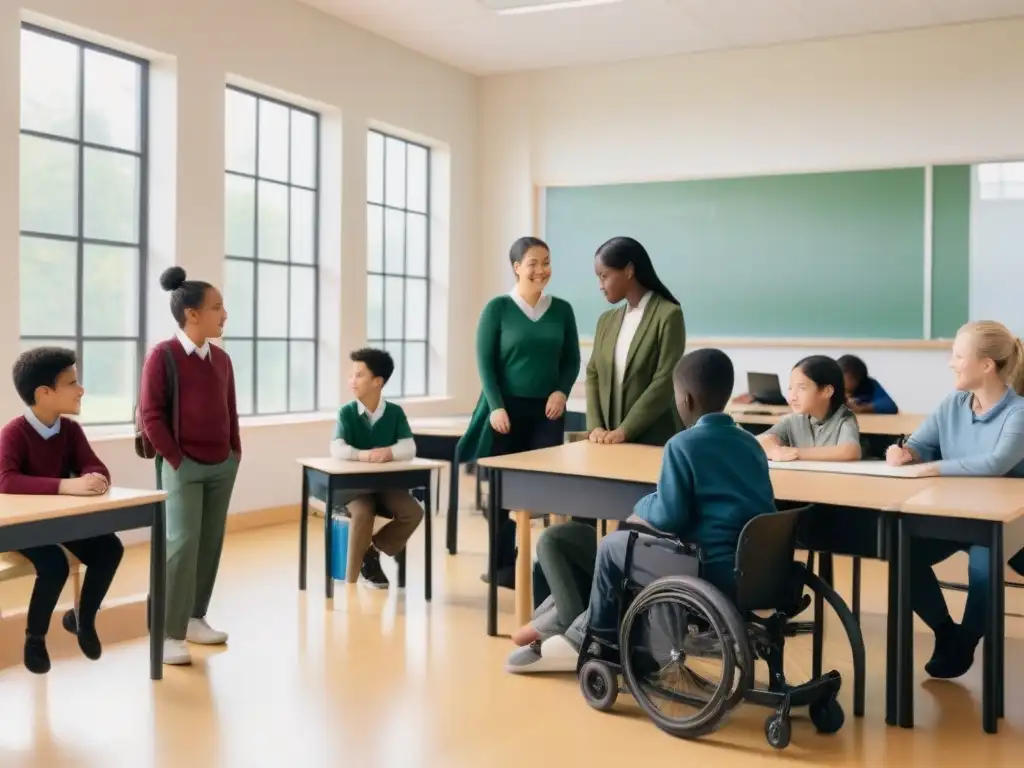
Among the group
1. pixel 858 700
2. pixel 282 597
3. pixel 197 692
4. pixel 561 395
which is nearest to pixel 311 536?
pixel 282 597

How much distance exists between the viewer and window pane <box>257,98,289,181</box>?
6641mm

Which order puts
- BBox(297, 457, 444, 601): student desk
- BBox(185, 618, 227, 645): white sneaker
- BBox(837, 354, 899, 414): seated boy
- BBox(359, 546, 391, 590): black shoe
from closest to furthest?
BBox(185, 618, 227, 645): white sneaker
BBox(297, 457, 444, 601): student desk
BBox(359, 546, 391, 590): black shoe
BBox(837, 354, 899, 414): seated boy

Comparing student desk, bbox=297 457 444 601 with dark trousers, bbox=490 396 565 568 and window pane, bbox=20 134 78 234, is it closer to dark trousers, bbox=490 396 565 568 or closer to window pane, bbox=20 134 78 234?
dark trousers, bbox=490 396 565 568

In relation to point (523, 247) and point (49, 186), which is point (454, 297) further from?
point (523, 247)

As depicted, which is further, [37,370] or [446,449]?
[446,449]

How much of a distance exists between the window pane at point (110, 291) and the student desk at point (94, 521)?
260 cm

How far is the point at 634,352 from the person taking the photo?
4070mm

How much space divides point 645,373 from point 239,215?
3.33 metres

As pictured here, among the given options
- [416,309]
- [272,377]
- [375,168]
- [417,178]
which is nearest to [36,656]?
[272,377]

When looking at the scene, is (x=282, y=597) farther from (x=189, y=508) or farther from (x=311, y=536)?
(x=311, y=536)

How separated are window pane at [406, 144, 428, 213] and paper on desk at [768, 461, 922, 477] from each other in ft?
16.5

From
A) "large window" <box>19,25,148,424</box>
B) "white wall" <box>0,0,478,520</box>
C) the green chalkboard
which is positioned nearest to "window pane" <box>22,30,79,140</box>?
"large window" <box>19,25,148,424</box>

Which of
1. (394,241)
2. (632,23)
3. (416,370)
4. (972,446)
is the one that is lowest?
(972,446)

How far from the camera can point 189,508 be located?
11.7 feet
